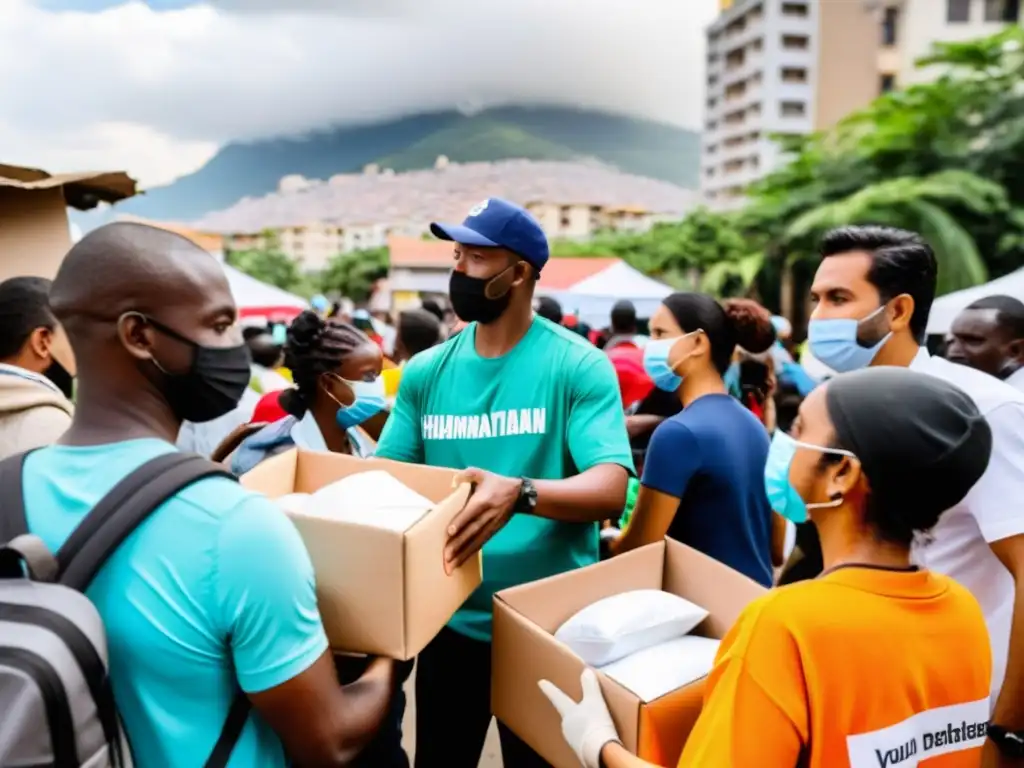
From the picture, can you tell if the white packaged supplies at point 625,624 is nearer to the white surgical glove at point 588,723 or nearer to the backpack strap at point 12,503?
the white surgical glove at point 588,723

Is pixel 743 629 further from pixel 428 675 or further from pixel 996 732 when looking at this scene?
pixel 428 675

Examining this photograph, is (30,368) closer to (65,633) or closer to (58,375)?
(58,375)

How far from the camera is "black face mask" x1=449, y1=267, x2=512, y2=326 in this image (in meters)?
2.41

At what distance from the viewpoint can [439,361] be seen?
2.48 meters

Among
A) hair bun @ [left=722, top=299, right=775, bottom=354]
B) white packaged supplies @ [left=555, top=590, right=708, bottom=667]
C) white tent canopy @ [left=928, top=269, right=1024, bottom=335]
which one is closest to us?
white packaged supplies @ [left=555, top=590, right=708, bottom=667]

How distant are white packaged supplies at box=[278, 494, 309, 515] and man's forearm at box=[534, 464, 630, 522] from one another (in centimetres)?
56

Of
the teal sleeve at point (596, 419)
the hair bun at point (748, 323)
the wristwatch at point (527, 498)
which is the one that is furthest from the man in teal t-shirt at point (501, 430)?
the hair bun at point (748, 323)

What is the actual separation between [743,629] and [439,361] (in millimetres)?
1374

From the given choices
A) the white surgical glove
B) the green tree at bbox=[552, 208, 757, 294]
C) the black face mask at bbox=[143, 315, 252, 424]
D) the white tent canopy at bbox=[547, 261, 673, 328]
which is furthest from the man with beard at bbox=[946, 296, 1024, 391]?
the green tree at bbox=[552, 208, 757, 294]

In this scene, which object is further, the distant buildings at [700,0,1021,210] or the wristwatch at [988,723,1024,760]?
the distant buildings at [700,0,1021,210]

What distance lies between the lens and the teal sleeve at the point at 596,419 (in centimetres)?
220

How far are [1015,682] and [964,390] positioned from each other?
0.69m

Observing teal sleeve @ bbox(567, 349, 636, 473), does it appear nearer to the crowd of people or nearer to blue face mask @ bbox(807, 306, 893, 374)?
the crowd of people

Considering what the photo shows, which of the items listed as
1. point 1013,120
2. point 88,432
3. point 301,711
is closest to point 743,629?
point 301,711
